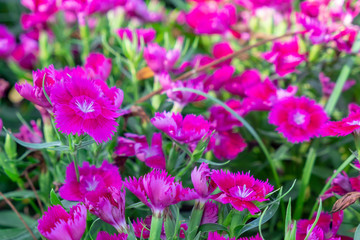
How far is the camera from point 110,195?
631mm

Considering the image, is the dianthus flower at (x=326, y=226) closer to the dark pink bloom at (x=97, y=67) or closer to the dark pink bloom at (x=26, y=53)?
the dark pink bloom at (x=97, y=67)

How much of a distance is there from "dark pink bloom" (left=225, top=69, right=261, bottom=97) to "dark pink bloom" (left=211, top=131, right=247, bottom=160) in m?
0.14

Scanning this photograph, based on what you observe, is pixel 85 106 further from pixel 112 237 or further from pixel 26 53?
pixel 26 53

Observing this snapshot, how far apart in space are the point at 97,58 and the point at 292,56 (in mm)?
459

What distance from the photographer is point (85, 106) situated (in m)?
0.63

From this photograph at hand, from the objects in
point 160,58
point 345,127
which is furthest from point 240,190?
point 160,58

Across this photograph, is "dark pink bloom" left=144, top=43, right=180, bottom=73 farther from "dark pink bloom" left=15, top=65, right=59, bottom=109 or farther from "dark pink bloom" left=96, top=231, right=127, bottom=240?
"dark pink bloom" left=96, top=231, right=127, bottom=240

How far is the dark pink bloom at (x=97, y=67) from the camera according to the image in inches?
37.2

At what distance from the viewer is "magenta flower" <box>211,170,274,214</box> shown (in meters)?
0.60

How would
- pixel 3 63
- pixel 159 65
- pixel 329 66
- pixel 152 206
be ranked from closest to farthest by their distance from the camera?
1. pixel 152 206
2. pixel 159 65
3. pixel 329 66
4. pixel 3 63

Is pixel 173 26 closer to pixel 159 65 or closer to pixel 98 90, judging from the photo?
pixel 159 65

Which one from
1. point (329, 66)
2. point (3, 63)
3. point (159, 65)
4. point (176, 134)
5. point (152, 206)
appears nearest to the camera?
point (152, 206)

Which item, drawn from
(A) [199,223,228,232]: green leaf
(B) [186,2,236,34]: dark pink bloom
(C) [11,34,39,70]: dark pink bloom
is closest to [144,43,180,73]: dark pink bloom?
(B) [186,2,236,34]: dark pink bloom

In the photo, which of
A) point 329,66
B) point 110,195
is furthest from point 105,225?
point 329,66
